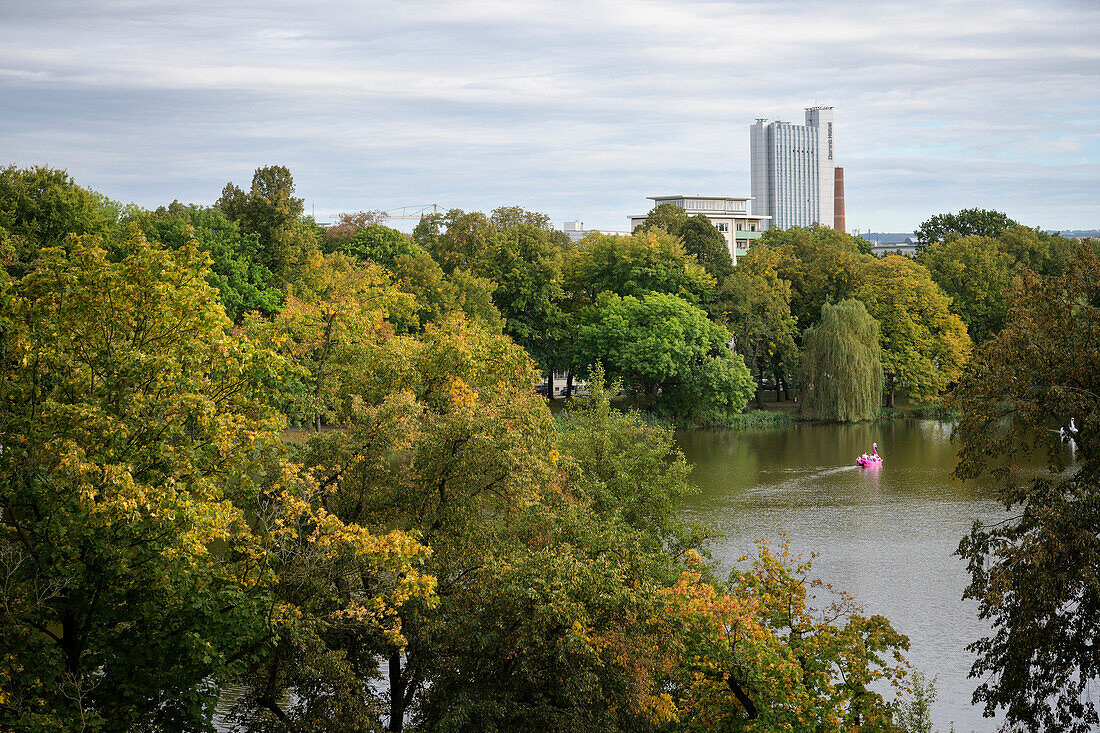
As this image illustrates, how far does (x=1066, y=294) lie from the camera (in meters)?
16.5

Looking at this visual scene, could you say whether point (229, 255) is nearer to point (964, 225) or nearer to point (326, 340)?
point (326, 340)

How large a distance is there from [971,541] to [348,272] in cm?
3739

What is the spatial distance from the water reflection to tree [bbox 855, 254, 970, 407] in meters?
6.85

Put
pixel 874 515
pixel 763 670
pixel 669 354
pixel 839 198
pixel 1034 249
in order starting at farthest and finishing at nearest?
pixel 839 198 → pixel 1034 249 → pixel 669 354 → pixel 874 515 → pixel 763 670

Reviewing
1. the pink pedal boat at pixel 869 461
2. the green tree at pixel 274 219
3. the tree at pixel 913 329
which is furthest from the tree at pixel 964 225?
the green tree at pixel 274 219

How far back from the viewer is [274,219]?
50219 mm

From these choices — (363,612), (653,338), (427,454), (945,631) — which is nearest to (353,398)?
(427,454)

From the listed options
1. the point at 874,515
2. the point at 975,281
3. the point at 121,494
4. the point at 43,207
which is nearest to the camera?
the point at 121,494

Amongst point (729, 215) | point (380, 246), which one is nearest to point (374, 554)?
point (380, 246)

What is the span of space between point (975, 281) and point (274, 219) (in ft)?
144

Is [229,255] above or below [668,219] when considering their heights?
below

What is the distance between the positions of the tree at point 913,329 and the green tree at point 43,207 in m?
42.1

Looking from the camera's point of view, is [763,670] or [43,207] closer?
[763,670]

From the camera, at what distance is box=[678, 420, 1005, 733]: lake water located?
79.0 ft
